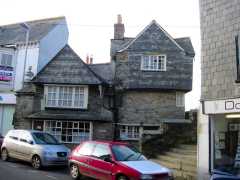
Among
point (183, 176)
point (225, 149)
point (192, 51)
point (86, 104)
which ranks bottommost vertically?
point (183, 176)

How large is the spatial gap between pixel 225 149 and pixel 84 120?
45.9ft

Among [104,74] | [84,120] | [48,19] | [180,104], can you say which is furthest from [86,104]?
[48,19]

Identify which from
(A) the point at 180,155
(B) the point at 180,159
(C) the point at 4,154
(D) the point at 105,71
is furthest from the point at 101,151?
(D) the point at 105,71

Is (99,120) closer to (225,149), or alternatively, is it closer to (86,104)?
(86,104)

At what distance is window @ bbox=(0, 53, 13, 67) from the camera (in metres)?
33.9

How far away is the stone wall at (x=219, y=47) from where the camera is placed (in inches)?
577

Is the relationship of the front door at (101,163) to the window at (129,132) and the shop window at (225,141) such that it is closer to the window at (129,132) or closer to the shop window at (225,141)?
the shop window at (225,141)

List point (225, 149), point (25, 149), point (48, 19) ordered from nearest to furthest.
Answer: point (225, 149)
point (25, 149)
point (48, 19)

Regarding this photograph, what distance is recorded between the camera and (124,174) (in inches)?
525

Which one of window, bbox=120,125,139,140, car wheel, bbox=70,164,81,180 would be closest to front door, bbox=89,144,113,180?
car wheel, bbox=70,164,81,180

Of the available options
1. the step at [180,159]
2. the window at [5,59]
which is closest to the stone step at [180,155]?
the step at [180,159]

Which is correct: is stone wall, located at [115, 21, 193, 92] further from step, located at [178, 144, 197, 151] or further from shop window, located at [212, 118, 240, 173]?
shop window, located at [212, 118, 240, 173]

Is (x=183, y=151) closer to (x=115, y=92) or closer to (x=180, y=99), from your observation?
(x=180, y=99)

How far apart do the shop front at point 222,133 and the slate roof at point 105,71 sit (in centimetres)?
1576
